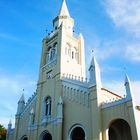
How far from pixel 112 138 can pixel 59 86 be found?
7.91m

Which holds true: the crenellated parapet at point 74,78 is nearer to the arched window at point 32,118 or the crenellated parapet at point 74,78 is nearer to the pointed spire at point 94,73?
the pointed spire at point 94,73

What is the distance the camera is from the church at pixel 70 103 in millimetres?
19469

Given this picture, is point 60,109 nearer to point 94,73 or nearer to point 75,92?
point 75,92

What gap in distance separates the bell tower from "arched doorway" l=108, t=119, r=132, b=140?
7.99m

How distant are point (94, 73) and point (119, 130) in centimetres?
596

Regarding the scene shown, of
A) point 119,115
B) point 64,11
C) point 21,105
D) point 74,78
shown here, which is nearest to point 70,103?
point 74,78

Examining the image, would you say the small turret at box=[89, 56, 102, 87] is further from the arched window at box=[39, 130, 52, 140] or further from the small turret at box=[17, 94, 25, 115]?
the small turret at box=[17, 94, 25, 115]

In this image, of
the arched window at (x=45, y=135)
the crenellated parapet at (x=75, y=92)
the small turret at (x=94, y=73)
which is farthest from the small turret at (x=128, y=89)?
the arched window at (x=45, y=135)

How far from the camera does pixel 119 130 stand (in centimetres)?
2281

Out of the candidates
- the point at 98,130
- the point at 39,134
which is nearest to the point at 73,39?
the point at 39,134

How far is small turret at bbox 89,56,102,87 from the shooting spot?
2208 centimetres

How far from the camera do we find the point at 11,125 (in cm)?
3219

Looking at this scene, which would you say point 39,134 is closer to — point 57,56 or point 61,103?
point 61,103

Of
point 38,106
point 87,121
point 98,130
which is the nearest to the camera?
point 98,130
